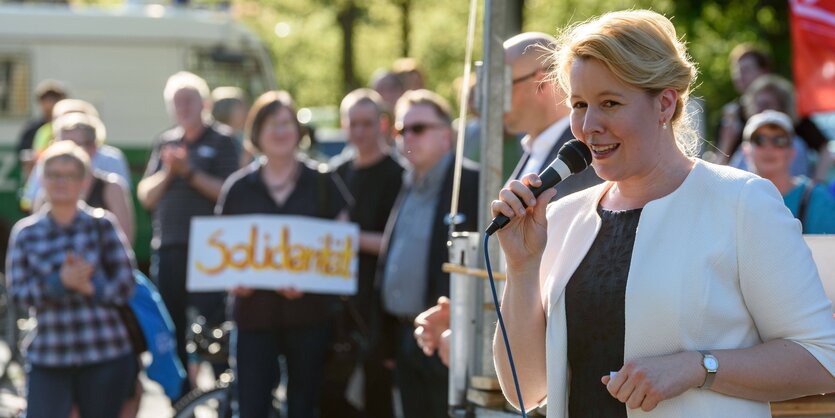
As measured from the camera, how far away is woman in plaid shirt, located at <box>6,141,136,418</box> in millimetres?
6406

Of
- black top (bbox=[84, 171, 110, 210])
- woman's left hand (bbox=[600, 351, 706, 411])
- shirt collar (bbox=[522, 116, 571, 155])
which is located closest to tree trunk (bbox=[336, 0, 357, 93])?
black top (bbox=[84, 171, 110, 210])

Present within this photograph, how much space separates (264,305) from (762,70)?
4.77 m

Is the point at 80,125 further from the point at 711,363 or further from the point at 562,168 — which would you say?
the point at 711,363

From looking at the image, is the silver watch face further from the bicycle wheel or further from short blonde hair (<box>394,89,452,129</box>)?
the bicycle wheel

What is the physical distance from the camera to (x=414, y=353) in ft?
21.0

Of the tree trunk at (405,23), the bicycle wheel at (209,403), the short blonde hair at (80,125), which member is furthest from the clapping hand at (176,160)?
the tree trunk at (405,23)

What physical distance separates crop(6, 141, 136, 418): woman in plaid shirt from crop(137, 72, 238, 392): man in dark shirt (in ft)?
6.92

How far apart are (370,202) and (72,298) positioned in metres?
2.05

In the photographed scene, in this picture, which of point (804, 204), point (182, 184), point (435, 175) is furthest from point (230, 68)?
point (804, 204)

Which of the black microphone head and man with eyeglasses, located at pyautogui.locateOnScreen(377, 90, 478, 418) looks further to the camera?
man with eyeglasses, located at pyautogui.locateOnScreen(377, 90, 478, 418)

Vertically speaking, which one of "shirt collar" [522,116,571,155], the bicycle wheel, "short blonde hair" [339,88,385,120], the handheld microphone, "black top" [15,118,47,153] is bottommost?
the bicycle wheel

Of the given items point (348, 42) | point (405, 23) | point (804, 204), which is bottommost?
point (804, 204)

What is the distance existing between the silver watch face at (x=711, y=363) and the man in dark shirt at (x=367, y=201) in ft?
14.8

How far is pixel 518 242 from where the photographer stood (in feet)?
10.1
